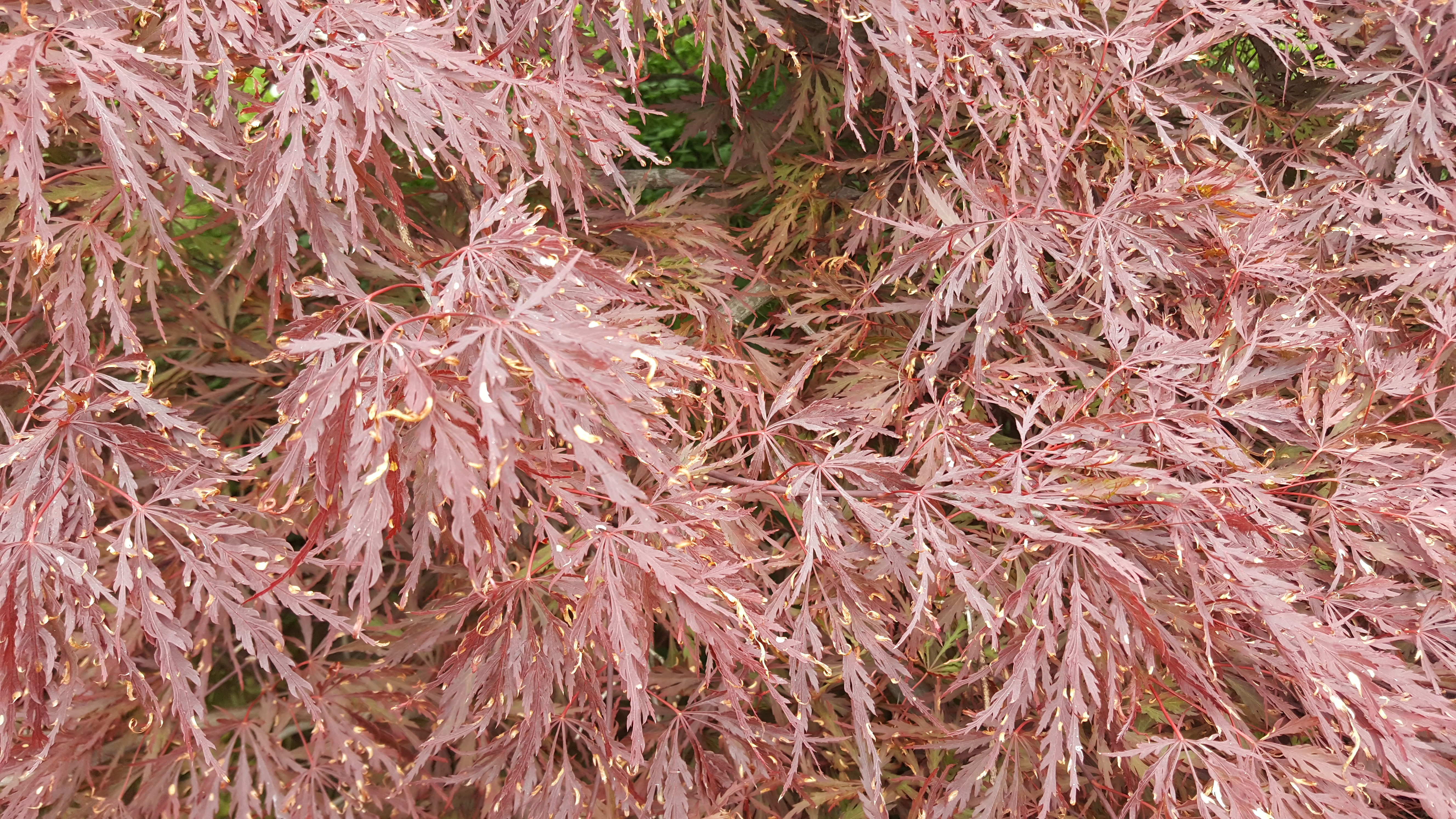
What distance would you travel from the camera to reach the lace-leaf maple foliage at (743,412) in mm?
1286

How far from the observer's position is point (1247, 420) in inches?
65.1

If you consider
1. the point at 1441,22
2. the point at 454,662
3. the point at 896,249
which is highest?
the point at 1441,22

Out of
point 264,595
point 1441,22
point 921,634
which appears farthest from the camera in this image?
point 1441,22

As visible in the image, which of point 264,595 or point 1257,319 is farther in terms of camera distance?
point 1257,319

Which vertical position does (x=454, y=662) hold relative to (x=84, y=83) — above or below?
→ below

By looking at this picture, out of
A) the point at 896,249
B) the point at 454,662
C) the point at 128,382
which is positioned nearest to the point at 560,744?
the point at 454,662

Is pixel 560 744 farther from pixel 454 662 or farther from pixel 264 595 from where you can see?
pixel 264 595

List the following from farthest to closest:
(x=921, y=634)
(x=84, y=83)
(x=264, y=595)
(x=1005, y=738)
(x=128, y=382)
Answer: (x=921, y=634) < (x=1005, y=738) < (x=264, y=595) < (x=128, y=382) < (x=84, y=83)

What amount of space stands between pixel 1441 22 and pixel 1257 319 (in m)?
0.88

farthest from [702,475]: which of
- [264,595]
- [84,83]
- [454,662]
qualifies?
[84,83]

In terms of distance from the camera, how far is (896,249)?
198 cm

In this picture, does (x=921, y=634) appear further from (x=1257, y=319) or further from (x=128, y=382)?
(x=128, y=382)

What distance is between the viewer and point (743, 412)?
→ 6.66 feet

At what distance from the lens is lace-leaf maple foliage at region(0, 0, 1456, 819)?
129 centimetres
